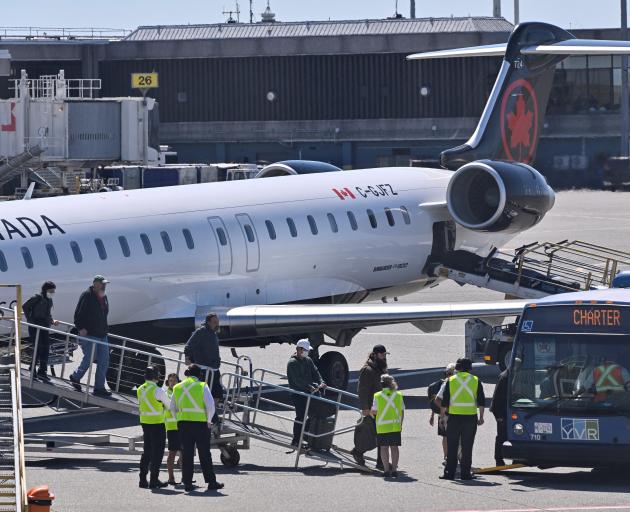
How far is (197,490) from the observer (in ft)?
62.1

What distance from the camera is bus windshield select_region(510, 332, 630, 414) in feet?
64.6

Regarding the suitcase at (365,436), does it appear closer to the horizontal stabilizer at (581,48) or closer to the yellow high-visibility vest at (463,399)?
the yellow high-visibility vest at (463,399)

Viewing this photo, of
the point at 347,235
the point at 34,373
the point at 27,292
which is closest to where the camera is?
the point at 34,373

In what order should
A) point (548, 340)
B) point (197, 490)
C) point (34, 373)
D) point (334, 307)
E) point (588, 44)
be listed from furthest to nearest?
point (588, 44)
point (334, 307)
point (34, 373)
point (548, 340)
point (197, 490)

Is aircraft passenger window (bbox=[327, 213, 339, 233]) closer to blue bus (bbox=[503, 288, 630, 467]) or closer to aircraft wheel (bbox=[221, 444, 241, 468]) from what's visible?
aircraft wheel (bbox=[221, 444, 241, 468])

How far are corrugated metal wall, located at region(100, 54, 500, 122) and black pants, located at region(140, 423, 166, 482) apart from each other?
68166 mm

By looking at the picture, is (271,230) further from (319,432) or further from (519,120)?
(519,120)

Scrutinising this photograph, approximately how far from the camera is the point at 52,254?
971 inches

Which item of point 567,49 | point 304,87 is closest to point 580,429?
point 567,49

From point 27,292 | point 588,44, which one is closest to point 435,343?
point 588,44

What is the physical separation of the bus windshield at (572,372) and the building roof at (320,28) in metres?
66.8

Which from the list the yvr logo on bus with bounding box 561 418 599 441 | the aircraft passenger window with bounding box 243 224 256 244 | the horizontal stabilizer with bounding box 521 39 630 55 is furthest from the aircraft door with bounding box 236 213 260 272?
the yvr logo on bus with bounding box 561 418 599 441

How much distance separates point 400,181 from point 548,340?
1254 centimetres

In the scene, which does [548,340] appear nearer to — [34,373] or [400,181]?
[34,373]
